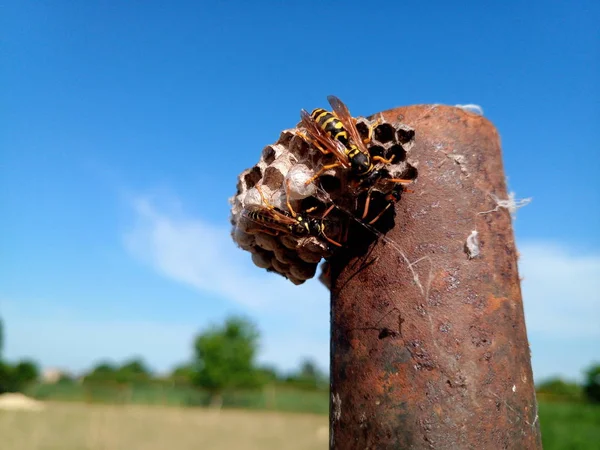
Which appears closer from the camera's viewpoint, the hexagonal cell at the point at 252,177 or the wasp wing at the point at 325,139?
the wasp wing at the point at 325,139

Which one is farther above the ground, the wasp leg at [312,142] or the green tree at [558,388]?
the wasp leg at [312,142]

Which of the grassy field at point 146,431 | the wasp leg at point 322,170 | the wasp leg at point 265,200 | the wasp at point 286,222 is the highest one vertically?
the wasp leg at point 322,170

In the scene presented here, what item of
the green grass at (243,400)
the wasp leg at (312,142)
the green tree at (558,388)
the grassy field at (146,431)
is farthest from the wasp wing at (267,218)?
the green tree at (558,388)

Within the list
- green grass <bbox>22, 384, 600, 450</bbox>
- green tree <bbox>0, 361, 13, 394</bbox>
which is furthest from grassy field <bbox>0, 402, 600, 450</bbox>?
green tree <bbox>0, 361, 13, 394</bbox>

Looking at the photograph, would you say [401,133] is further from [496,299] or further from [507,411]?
[507,411]

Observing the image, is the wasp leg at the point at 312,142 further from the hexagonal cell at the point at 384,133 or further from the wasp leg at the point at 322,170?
the hexagonal cell at the point at 384,133

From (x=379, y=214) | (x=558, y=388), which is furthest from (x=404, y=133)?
(x=558, y=388)

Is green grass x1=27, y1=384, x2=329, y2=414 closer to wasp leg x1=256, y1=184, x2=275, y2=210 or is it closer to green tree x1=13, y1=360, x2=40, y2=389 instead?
green tree x1=13, y1=360, x2=40, y2=389
